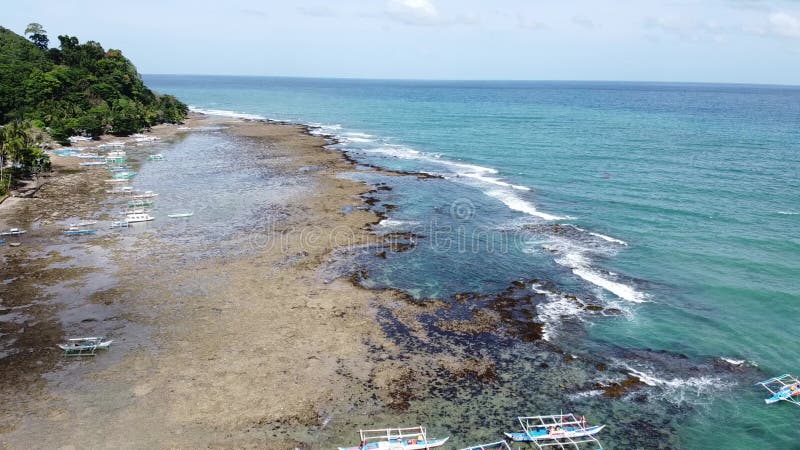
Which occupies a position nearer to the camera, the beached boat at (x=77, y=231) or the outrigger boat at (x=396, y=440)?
the outrigger boat at (x=396, y=440)

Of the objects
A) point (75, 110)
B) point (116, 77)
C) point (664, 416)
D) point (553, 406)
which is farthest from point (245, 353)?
point (116, 77)

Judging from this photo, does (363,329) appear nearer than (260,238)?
Yes

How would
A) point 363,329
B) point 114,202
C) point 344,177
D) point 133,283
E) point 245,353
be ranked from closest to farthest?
point 245,353
point 363,329
point 133,283
point 114,202
point 344,177

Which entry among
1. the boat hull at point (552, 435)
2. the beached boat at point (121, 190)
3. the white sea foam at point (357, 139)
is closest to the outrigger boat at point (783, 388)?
the boat hull at point (552, 435)

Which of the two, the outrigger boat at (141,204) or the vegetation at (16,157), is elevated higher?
the vegetation at (16,157)

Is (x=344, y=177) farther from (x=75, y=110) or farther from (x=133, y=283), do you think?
(x=75, y=110)

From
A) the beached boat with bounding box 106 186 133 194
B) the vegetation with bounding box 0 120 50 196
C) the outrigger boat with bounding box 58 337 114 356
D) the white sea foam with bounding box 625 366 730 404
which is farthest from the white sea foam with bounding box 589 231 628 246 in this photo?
the vegetation with bounding box 0 120 50 196

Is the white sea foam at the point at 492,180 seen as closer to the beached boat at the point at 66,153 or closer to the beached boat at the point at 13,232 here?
the beached boat at the point at 13,232

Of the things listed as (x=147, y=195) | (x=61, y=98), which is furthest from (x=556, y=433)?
(x=61, y=98)
